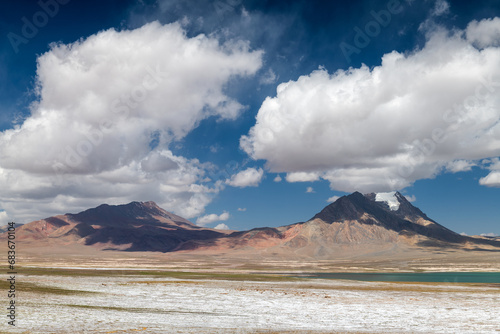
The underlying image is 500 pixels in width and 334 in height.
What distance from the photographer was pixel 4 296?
36312mm

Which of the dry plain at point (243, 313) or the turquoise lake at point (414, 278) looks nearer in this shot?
the dry plain at point (243, 313)

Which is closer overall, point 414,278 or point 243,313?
point 243,313

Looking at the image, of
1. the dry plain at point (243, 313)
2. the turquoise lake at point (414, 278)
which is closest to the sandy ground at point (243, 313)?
the dry plain at point (243, 313)

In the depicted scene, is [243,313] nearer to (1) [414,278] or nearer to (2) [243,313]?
(2) [243,313]

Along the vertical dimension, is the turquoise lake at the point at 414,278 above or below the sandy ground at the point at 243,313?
below

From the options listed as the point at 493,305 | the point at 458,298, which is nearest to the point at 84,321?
the point at 493,305

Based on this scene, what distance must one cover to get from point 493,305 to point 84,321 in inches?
1484

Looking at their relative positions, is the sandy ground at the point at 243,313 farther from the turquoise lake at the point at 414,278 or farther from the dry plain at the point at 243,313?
the turquoise lake at the point at 414,278

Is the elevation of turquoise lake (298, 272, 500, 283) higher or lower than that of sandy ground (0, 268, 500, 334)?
lower

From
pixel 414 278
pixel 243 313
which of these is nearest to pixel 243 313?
pixel 243 313

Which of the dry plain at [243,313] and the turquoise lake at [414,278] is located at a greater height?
the dry plain at [243,313]

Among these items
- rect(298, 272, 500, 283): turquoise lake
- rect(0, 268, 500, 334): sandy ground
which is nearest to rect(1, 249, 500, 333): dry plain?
rect(0, 268, 500, 334): sandy ground

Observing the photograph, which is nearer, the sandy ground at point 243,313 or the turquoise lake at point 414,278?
the sandy ground at point 243,313

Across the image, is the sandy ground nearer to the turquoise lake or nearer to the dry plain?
the dry plain
